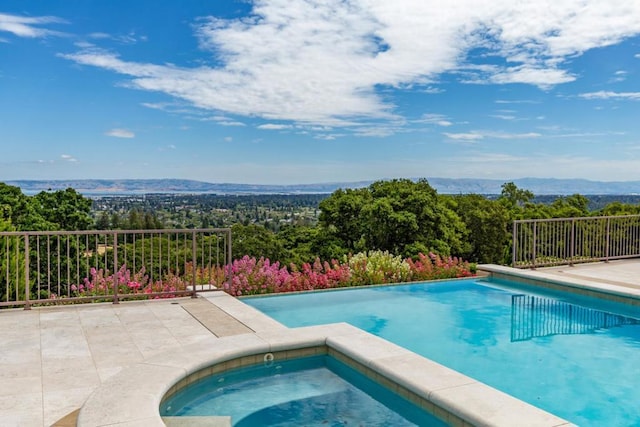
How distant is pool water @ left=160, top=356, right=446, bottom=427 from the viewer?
12.8 ft

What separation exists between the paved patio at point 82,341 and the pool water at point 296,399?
0.67 metres

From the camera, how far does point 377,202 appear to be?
14.0m

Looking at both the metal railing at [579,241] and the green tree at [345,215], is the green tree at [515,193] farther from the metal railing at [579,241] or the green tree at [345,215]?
the metal railing at [579,241]

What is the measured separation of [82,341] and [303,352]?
2.05 meters

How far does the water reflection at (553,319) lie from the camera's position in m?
6.75

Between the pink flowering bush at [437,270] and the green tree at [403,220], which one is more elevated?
the green tree at [403,220]

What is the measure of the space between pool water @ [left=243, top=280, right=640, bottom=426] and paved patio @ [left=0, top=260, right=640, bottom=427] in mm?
1258

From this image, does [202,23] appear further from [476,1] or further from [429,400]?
[429,400]

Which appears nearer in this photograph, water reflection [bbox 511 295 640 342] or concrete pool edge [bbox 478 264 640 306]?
water reflection [bbox 511 295 640 342]

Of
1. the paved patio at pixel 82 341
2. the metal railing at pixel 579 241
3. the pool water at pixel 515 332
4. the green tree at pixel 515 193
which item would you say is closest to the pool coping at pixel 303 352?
the paved patio at pixel 82 341

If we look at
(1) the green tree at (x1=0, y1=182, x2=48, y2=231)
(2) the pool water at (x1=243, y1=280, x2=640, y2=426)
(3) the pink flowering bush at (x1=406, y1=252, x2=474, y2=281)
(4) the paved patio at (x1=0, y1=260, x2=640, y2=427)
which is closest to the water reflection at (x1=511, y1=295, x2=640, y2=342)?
(2) the pool water at (x1=243, y1=280, x2=640, y2=426)

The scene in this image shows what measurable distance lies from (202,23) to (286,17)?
6.60 m

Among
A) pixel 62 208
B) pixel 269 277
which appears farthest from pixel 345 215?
pixel 62 208

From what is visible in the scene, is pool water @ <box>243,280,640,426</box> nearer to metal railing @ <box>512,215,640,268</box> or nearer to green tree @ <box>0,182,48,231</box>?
metal railing @ <box>512,215,640,268</box>
